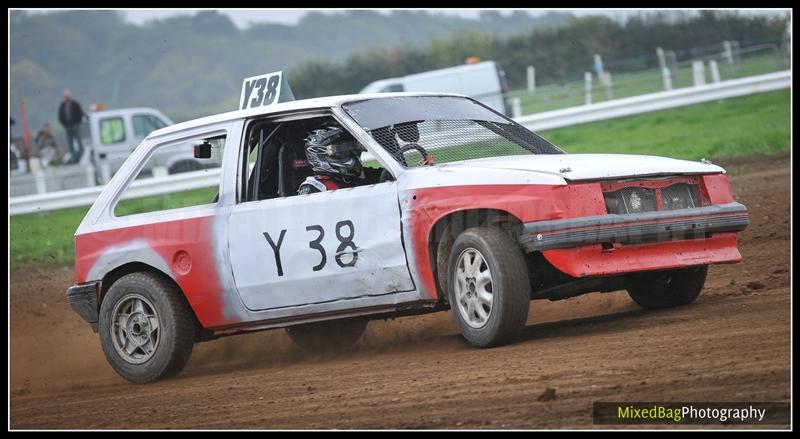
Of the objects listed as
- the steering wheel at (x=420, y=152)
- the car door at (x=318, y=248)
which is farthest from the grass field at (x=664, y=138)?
the steering wheel at (x=420, y=152)

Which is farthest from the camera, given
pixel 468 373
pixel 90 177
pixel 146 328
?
pixel 90 177

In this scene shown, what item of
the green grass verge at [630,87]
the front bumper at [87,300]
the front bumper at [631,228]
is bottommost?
the front bumper at [87,300]

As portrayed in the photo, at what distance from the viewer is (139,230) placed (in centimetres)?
866

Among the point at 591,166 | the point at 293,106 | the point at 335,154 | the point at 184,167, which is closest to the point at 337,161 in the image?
the point at 335,154

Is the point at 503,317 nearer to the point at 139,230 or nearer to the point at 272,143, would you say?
the point at 272,143

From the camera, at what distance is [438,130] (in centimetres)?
806

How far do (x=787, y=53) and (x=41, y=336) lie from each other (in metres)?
14.7

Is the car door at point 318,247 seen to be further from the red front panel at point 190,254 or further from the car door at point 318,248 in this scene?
the red front panel at point 190,254

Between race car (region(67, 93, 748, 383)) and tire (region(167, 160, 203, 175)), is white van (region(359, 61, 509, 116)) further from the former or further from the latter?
race car (region(67, 93, 748, 383))

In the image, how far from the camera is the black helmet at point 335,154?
8.09 meters

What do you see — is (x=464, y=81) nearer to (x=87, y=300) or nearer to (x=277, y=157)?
(x=87, y=300)

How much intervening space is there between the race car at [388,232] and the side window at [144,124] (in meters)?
19.8

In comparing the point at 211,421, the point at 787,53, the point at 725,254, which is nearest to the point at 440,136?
the point at 725,254

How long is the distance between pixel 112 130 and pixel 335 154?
21.0 metres
